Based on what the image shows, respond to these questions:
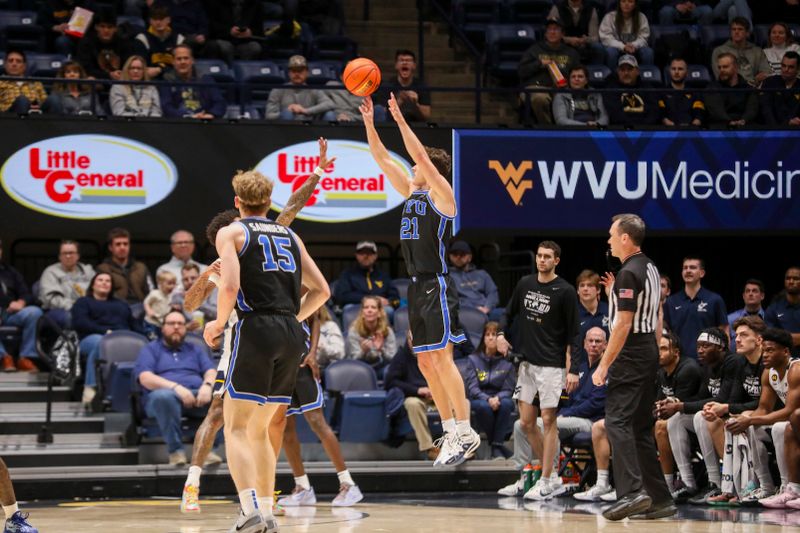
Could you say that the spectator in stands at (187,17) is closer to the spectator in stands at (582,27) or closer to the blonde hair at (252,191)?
the spectator in stands at (582,27)

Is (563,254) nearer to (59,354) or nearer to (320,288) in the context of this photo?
(59,354)

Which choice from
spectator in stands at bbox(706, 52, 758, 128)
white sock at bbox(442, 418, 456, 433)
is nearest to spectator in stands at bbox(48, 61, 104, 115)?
white sock at bbox(442, 418, 456, 433)

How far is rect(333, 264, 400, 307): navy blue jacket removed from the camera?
13.7 metres

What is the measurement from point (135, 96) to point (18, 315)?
107 inches

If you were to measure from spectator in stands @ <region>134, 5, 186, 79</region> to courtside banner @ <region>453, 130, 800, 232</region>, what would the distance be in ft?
11.5

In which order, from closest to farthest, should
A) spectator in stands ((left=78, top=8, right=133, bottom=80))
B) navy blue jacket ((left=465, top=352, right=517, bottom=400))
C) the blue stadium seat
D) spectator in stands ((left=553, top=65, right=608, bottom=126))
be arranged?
1. navy blue jacket ((left=465, top=352, right=517, bottom=400))
2. spectator in stands ((left=78, top=8, right=133, bottom=80))
3. spectator in stands ((left=553, top=65, right=608, bottom=126))
4. the blue stadium seat

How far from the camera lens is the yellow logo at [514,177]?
14.0 metres

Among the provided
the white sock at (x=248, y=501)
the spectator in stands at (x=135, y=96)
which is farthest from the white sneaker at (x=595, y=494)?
the spectator in stands at (x=135, y=96)

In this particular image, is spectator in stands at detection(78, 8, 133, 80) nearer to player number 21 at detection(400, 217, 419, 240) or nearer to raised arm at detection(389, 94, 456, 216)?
player number 21 at detection(400, 217, 419, 240)

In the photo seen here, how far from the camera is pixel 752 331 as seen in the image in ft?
34.7

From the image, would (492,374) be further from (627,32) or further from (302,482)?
(627,32)

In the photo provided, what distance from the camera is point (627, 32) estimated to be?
16.2 m

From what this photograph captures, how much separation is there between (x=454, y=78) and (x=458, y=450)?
856 cm

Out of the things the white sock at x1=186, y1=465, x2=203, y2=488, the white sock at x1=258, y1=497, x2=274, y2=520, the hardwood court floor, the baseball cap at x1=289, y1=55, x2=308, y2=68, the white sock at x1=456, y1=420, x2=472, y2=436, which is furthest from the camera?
the baseball cap at x1=289, y1=55, x2=308, y2=68
